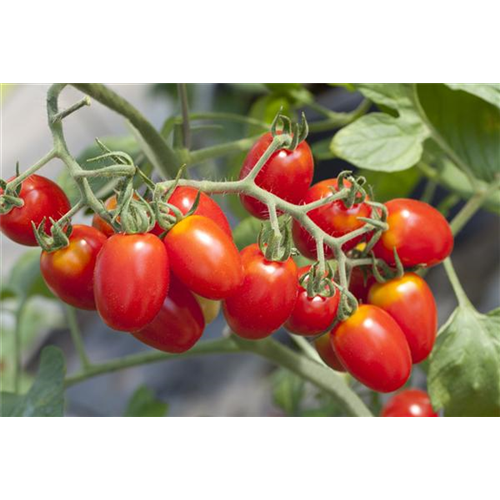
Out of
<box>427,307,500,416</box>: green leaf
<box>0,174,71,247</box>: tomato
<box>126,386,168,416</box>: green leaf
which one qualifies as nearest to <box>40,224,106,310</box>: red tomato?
<box>0,174,71,247</box>: tomato

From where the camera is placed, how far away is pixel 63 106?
503 millimetres

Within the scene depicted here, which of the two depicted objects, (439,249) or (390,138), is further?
(390,138)

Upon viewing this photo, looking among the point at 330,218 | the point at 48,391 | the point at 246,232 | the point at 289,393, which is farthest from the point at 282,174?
the point at 289,393

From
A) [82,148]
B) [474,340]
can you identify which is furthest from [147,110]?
[474,340]

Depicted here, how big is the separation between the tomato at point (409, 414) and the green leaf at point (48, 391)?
27 cm

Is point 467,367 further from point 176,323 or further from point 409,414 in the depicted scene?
point 176,323

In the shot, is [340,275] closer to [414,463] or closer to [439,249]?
[439,249]

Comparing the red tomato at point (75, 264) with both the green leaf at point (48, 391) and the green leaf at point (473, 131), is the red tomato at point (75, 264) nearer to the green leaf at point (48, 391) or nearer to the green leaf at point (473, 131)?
the green leaf at point (48, 391)

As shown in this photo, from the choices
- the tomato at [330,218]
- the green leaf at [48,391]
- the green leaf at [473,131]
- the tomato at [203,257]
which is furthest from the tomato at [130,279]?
the green leaf at [473,131]

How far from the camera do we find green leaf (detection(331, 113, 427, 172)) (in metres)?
0.63

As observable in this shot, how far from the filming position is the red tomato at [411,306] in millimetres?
534

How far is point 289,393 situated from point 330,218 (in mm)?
441

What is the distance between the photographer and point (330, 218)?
1.70 feet
